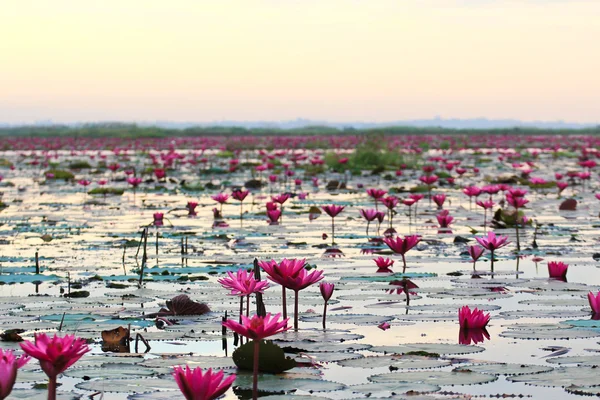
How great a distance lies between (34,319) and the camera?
18.4 feet

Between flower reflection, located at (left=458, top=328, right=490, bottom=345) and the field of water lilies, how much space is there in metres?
0.02

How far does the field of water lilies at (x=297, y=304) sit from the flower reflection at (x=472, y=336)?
2 cm

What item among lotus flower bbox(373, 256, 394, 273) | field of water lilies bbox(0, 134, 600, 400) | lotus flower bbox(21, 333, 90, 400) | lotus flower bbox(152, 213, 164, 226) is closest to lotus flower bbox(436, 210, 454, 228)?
field of water lilies bbox(0, 134, 600, 400)

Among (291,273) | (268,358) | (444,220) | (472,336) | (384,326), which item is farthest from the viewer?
(444,220)

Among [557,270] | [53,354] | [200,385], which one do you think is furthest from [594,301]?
[53,354]

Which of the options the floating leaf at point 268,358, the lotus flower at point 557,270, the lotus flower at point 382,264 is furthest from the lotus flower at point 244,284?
the lotus flower at point 557,270

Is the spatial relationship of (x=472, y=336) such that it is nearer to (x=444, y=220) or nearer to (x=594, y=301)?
(x=594, y=301)

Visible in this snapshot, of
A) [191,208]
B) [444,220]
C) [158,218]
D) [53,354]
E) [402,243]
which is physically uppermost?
[53,354]

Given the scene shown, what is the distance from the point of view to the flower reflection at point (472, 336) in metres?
5.09

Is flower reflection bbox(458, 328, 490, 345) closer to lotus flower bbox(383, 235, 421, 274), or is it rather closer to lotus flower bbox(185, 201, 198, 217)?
lotus flower bbox(383, 235, 421, 274)

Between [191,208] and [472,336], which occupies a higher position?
[472,336]

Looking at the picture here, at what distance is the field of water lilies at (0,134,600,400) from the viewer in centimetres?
407

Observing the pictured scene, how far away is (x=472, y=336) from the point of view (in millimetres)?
5203

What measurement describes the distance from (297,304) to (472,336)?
0.97 meters
